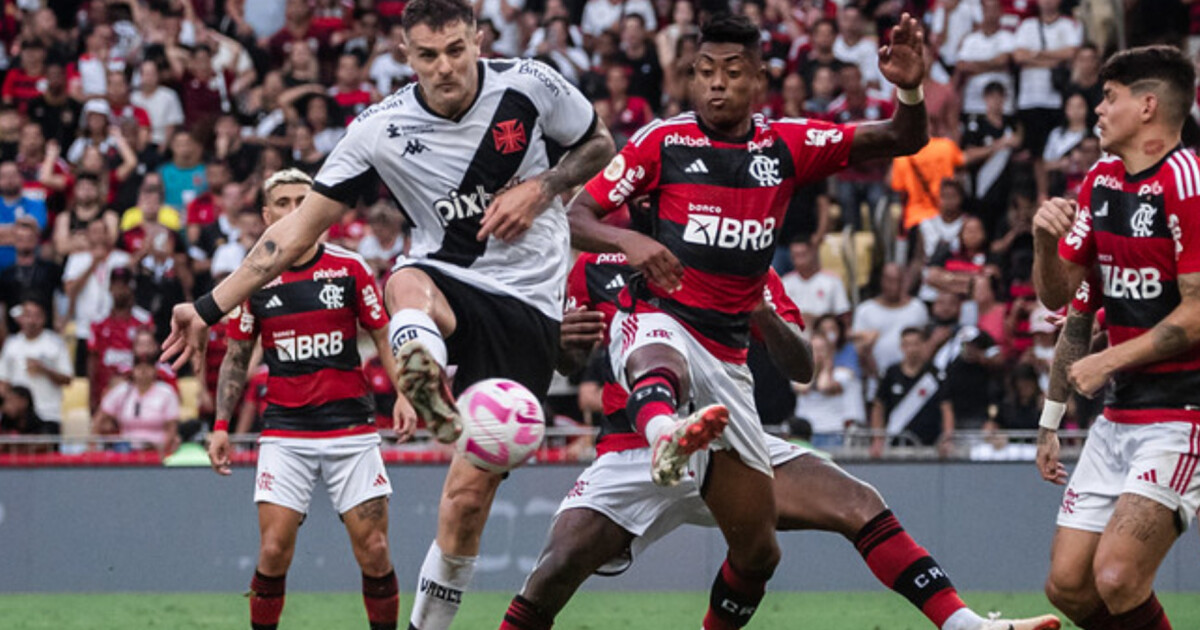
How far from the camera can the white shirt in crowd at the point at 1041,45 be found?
17.9m

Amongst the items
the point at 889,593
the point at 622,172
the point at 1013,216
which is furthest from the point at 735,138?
the point at 1013,216

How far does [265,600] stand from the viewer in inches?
385

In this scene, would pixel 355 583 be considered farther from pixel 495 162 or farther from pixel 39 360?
pixel 495 162

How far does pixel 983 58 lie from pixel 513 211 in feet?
38.0

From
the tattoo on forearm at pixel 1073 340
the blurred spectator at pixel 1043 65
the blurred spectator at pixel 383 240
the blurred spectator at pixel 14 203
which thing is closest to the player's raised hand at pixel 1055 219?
the tattoo on forearm at pixel 1073 340

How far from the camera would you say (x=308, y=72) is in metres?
19.8

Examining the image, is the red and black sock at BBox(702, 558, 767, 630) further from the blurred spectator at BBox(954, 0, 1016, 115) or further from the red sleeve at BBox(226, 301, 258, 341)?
the blurred spectator at BBox(954, 0, 1016, 115)

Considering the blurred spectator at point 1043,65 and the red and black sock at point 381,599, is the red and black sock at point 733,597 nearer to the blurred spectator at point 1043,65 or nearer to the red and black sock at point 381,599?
the red and black sock at point 381,599

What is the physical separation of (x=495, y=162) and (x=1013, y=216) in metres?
9.89

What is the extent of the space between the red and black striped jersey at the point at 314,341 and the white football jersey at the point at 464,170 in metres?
2.43

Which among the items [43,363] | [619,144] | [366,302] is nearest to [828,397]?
[619,144]

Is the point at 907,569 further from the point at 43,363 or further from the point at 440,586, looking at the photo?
the point at 43,363

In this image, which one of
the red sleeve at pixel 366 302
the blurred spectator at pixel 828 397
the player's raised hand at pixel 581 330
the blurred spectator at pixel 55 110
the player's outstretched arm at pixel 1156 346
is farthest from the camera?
the blurred spectator at pixel 55 110

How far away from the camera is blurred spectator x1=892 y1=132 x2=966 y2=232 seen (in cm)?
1692
